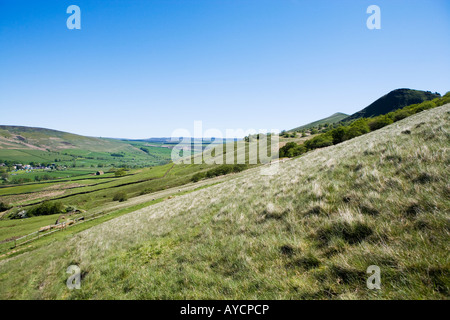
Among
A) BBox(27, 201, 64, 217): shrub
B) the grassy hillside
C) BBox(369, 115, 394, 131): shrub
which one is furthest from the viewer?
BBox(27, 201, 64, 217): shrub

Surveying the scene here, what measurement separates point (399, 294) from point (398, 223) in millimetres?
1684

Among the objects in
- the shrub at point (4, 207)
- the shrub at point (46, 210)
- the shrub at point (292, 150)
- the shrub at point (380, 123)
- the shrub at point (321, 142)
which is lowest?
the shrub at point (4, 207)

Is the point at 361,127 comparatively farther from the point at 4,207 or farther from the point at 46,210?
the point at 4,207

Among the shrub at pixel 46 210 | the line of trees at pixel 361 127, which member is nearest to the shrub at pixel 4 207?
the shrub at pixel 46 210

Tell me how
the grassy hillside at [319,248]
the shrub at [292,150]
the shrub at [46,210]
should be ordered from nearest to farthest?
1. the grassy hillside at [319,248]
2. the shrub at [46,210]
3. the shrub at [292,150]

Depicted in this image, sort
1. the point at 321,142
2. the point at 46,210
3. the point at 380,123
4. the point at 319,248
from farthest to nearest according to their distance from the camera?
the point at 321,142
the point at 46,210
the point at 380,123
the point at 319,248

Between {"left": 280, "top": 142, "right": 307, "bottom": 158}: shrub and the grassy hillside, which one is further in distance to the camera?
{"left": 280, "top": 142, "right": 307, "bottom": 158}: shrub

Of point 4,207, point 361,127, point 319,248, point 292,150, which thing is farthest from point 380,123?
point 4,207

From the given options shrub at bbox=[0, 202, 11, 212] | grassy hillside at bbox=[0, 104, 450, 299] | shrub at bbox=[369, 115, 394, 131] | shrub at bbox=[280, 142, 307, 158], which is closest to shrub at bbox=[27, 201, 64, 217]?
shrub at bbox=[0, 202, 11, 212]

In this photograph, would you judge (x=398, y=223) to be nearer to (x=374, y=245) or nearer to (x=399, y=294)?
(x=374, y=245)

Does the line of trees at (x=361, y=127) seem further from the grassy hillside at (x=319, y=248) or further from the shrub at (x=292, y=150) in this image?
the grassy hillside at (x=319, y=248)

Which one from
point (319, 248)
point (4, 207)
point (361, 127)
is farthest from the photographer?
point (4, 207)

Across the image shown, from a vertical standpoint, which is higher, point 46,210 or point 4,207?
point 46,210

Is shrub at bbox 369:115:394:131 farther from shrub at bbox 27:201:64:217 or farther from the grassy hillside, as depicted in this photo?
shrub at bbox 27:201:64:217
